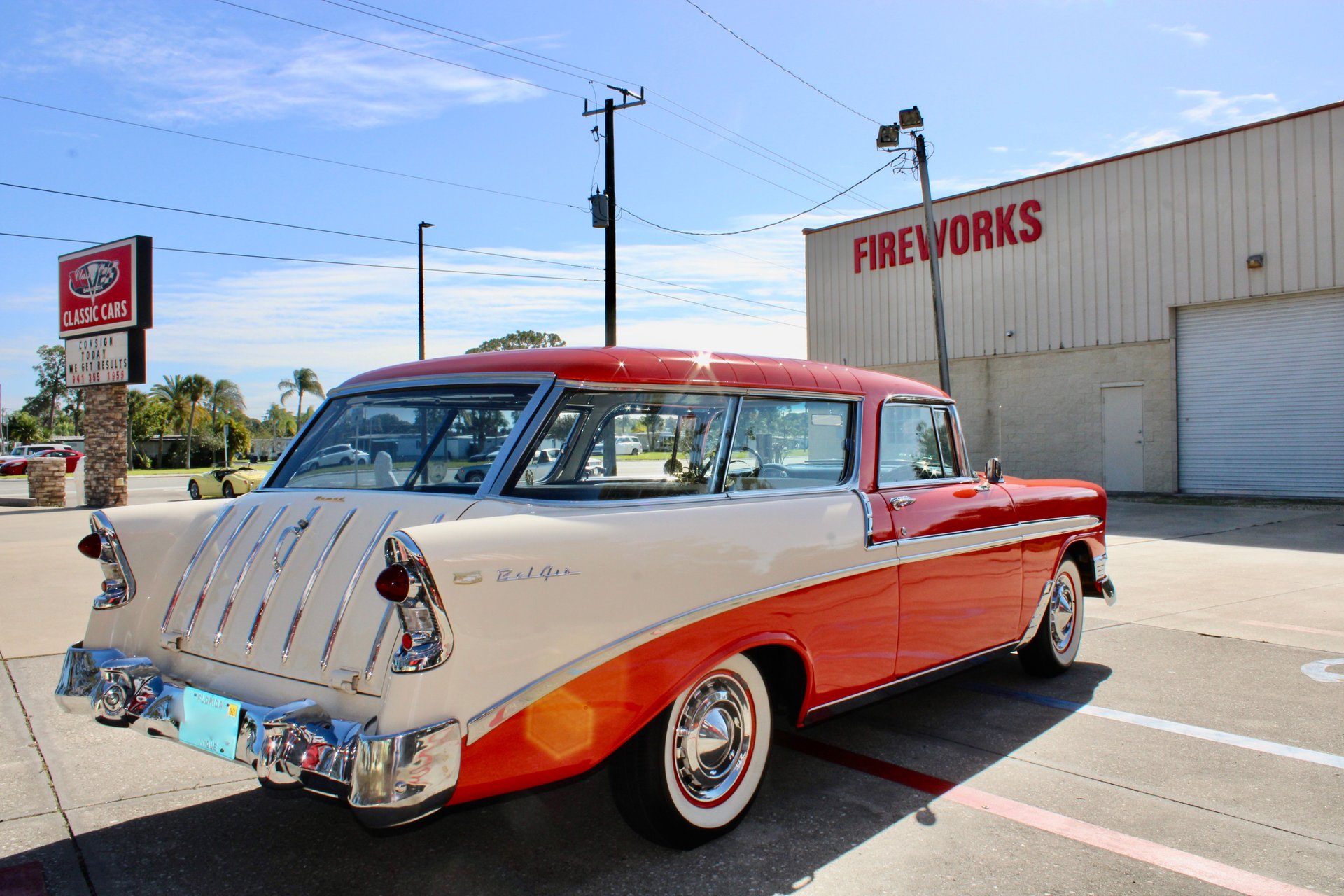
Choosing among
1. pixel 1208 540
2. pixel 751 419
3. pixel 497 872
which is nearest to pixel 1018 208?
pixel 1208 540

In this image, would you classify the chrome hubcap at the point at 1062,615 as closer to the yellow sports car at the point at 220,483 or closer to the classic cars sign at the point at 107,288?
the classic cars sign at the point at 107,288

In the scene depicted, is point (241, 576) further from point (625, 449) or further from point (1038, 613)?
point (1038, 613)

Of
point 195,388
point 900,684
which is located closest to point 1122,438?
point 900,684

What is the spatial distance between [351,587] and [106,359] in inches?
819

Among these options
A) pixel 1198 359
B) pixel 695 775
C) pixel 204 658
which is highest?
pixel 1198 359

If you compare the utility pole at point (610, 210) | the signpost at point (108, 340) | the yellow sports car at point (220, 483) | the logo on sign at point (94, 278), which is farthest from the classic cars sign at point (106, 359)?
the utility pole at point (610, 210)

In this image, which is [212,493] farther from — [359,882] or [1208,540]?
[359,882]

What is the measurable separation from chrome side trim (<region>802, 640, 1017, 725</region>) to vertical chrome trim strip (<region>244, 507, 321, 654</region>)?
A: 6.30 feet

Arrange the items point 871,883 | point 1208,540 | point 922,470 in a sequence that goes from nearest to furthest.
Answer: point 871,883
point 922,470
point 1208,540

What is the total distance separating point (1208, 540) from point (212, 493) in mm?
20327

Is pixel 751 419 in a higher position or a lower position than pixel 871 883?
higher

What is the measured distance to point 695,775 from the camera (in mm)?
3248

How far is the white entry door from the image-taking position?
20328 millimetres

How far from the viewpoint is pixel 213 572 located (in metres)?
3.38
